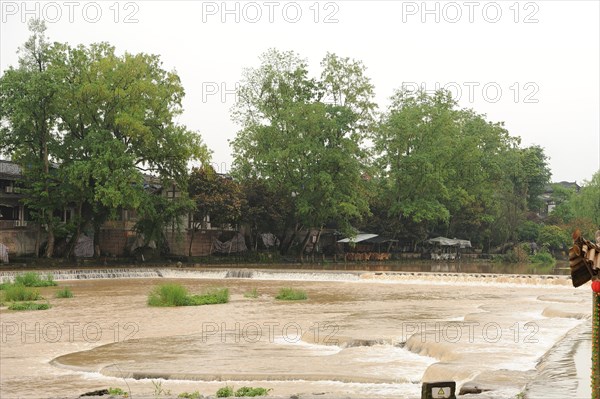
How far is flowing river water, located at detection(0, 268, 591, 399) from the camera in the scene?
11453 millimetres

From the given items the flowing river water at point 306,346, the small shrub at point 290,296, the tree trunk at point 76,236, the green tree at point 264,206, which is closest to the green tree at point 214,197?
the green tree at point 264,206

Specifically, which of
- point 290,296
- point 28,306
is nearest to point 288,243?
point 290,296

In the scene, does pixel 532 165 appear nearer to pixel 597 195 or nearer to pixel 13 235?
pixel 597 195

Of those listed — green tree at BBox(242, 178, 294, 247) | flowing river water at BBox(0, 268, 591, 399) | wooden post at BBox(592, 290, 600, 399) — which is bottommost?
flowing river water at BBox(0, 268, 591, 399)

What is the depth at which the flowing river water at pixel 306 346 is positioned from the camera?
37.6 feet

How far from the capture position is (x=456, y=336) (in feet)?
52.9

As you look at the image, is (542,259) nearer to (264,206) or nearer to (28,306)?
(264,206)

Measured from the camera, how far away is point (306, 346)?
51.4ft

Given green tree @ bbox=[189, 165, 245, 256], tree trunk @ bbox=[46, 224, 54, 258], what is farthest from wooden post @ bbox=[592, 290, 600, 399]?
green tree @ bbox=[189, 165, 245, 256]

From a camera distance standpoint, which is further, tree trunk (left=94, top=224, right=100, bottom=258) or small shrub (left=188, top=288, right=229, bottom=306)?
tree trunk (left=94, top=224, right=100, bottom=258)

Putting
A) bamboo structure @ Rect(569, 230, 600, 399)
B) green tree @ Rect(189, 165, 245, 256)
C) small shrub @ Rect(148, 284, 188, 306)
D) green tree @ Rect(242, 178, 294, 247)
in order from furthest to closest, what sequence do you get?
green tree @ Rect(242, 178, 294, 247)
green tree @ Rect(189, 165, 245, 256)
small shrub @ Rect(148, 284, 188, 306)
bamboo structure @ Rect(569, 230, 600, 399)

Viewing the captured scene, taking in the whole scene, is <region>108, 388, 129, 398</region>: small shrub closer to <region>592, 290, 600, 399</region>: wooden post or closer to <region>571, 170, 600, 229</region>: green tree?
<region>592, 290, 600, 399</region>: wooden post

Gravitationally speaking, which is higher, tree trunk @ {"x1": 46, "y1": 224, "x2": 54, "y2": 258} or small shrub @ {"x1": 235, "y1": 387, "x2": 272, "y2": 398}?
tree trunk @ {"x1": 46, "y1": 224, "x2": 54, "y2": 258}

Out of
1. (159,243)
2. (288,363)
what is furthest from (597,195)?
(288,363)
